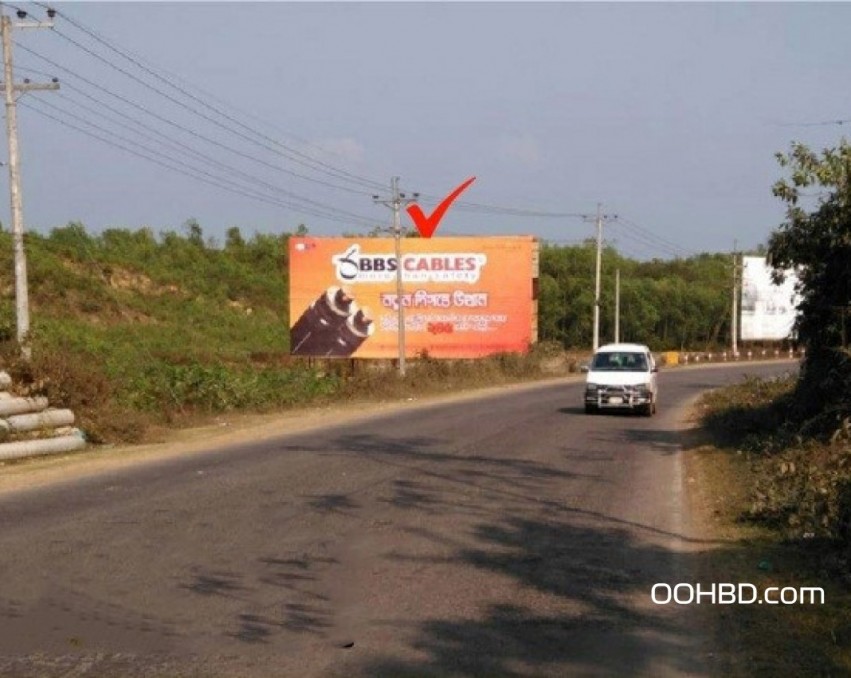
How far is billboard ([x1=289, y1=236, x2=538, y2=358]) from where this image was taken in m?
54.7

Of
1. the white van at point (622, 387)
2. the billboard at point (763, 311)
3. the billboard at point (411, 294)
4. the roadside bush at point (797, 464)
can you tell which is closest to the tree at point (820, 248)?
the roadside bush at point (797, 464)

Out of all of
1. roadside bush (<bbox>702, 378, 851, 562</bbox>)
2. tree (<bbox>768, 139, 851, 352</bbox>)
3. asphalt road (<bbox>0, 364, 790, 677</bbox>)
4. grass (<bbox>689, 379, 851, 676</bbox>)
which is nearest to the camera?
asphalt road (<bbox>0, 364, 790, 677</bbox>)

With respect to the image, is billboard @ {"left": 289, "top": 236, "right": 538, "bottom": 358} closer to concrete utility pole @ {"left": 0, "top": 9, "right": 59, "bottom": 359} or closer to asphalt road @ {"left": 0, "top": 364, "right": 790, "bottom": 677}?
concrete utility pole @ {"left": 0, "top": 9, "right": 59, "bottom": 359}

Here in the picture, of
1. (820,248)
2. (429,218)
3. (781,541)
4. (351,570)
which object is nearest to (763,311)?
(429,218)

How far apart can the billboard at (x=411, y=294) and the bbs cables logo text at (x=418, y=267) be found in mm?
45

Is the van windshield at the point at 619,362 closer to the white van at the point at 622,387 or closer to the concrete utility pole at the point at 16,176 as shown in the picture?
the white van at the point at 622,387

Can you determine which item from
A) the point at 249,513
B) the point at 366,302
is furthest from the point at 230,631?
the point at 366,302

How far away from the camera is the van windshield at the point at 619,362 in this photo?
32281mm

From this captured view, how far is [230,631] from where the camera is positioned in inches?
327

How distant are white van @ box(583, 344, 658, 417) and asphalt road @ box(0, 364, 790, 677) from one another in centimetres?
1219

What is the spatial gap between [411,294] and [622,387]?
2442cm

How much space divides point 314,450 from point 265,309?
57.4 meters

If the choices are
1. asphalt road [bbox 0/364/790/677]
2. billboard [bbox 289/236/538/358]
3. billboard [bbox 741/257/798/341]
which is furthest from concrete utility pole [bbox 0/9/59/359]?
billboard [bbox 741/257/798/341]

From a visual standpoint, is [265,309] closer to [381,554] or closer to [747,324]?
[747,324]
